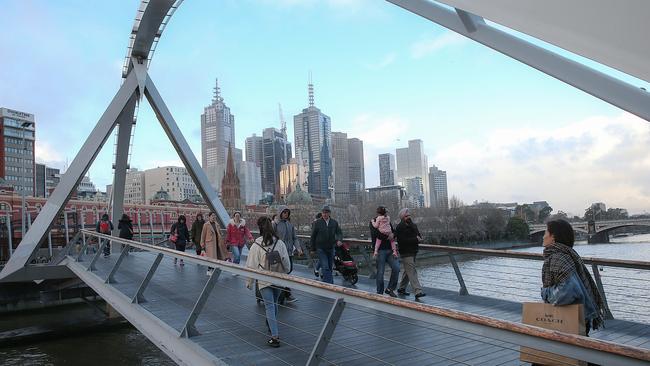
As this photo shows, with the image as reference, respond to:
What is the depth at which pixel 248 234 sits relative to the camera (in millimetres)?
11828

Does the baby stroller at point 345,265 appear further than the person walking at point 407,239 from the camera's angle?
Yes

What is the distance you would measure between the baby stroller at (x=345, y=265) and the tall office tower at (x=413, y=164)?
14601cm

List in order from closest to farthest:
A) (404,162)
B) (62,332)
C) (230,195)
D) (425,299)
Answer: (425,299) → (62,332) → (230,195) → (404,162)

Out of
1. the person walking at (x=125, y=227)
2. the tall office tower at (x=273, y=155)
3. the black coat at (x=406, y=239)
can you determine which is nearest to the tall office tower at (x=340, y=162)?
the tall office tower at (x=273, y=155)

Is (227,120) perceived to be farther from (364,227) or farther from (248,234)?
(248,234)

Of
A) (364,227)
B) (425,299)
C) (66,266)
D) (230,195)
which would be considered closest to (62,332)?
(66,266)

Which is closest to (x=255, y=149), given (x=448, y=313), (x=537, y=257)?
(x=537, y=257)

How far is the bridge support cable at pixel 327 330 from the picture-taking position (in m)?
3.46

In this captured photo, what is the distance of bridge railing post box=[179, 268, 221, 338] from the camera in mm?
5113

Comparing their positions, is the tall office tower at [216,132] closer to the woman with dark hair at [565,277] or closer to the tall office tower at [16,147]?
the tall office tower at [16,147]

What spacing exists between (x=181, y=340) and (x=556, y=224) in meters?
3.94

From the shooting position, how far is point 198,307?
17.6 feet

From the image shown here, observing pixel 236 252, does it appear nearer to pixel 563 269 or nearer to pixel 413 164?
pixel 563 269

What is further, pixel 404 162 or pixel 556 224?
pixel 404 162
